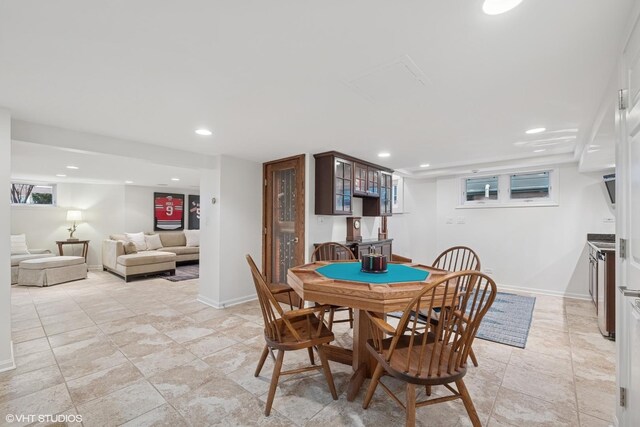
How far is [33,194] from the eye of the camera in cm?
671

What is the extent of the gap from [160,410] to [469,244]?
539cm

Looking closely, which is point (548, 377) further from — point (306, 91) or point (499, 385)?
point (306, 91)

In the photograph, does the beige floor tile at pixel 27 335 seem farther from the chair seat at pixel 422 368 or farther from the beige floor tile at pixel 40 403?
the chair seat at pixel 422 368

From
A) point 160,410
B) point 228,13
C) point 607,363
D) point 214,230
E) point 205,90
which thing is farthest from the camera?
point 214,230

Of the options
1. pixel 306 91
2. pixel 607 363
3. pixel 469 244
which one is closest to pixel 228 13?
pixel 306 91

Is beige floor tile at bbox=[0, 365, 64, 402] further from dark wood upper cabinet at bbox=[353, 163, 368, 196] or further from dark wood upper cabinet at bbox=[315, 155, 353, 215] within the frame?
dark wood upper cabinet at bbox=[353, 163, 368, 196]

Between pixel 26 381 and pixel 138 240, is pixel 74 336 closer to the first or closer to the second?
pixel 26 381

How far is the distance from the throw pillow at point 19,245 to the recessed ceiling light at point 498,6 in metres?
8.35

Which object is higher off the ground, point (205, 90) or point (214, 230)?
point (205, 90)

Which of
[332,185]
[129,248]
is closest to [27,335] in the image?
[129,248]

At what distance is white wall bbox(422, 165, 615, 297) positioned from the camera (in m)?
4.48

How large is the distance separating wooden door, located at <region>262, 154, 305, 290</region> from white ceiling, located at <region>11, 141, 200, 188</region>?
5.48 ft

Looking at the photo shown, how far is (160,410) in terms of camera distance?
1880mm

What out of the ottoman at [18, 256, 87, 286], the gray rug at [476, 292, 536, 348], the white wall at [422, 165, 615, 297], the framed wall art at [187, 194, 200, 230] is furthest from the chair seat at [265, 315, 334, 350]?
the framed wall art at [187, 194, 200, 230]
